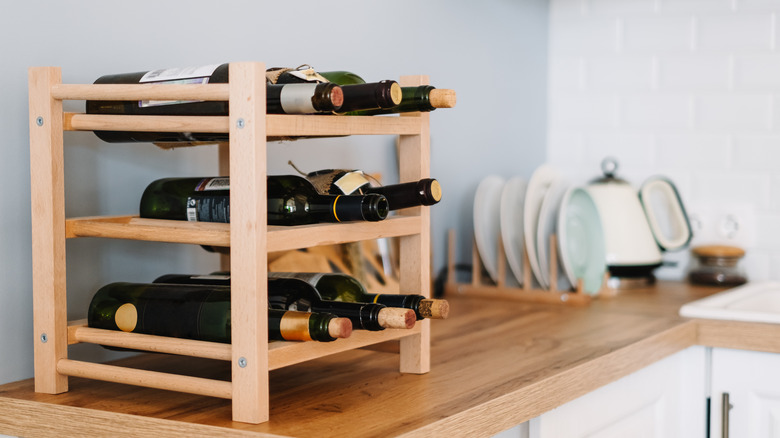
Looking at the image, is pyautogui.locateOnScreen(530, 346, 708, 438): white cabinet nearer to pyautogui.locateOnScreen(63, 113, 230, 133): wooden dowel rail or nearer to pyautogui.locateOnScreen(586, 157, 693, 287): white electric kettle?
pyautogui.locateOnScreen(586, 157, 693, 287): white electric kettle

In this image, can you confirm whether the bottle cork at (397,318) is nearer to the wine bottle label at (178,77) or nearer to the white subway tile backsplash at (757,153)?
the wine bottle label at (178,77)

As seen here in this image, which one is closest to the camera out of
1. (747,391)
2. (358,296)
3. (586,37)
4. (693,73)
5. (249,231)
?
(249,231)

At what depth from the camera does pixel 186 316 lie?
938mm

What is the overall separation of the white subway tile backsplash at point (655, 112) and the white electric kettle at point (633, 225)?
0.14m

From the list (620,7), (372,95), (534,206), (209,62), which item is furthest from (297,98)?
(620,7)

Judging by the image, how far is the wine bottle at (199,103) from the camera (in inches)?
33.3

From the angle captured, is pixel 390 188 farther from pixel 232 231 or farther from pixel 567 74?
pixel 567 74

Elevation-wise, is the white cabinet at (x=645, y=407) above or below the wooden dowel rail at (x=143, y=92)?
below

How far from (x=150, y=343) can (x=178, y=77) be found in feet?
0.91

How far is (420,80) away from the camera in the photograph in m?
1.11

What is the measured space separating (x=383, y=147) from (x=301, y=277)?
663mm

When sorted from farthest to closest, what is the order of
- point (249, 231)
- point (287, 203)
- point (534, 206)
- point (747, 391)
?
point (534, 206)
point (747, 391)
point (287, 203)
point (249, 231)

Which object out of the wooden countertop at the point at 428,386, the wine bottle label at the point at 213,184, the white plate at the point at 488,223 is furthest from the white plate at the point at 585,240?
the wine bottle label at the point at 213,184

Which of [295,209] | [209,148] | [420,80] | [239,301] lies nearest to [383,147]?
[209,148]
